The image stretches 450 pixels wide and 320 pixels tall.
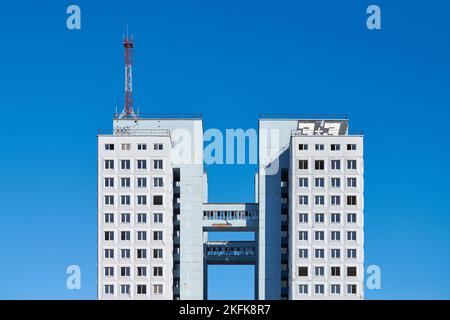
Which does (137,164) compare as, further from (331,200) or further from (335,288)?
(335,288)

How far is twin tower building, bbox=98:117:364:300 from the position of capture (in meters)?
141

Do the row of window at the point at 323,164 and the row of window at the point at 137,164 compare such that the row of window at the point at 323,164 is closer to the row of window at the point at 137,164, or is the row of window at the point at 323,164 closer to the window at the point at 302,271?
the window at the point at 302,271

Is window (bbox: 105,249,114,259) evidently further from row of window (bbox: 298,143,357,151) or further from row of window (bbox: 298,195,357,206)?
row of window (bbox: 298,143,357,151)

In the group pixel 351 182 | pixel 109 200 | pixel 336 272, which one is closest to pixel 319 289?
pixel 336 272

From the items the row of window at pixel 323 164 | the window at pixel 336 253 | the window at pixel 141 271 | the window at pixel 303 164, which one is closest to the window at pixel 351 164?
the row of window at pixel 323 164

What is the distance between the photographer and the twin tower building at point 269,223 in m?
141

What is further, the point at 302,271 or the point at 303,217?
the point at 303,217

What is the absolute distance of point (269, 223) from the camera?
151875mm

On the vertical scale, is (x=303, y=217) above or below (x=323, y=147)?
below

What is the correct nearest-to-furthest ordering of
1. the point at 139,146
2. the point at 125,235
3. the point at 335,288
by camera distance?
the point at 335,288
the point at 125,235
the point at 139,146

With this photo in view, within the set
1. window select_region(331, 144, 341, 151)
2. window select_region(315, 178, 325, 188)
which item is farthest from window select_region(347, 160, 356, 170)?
Result: window select_region(315, 178, 325, 188)

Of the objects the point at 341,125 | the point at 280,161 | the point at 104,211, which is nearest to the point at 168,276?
the point at 104,211
